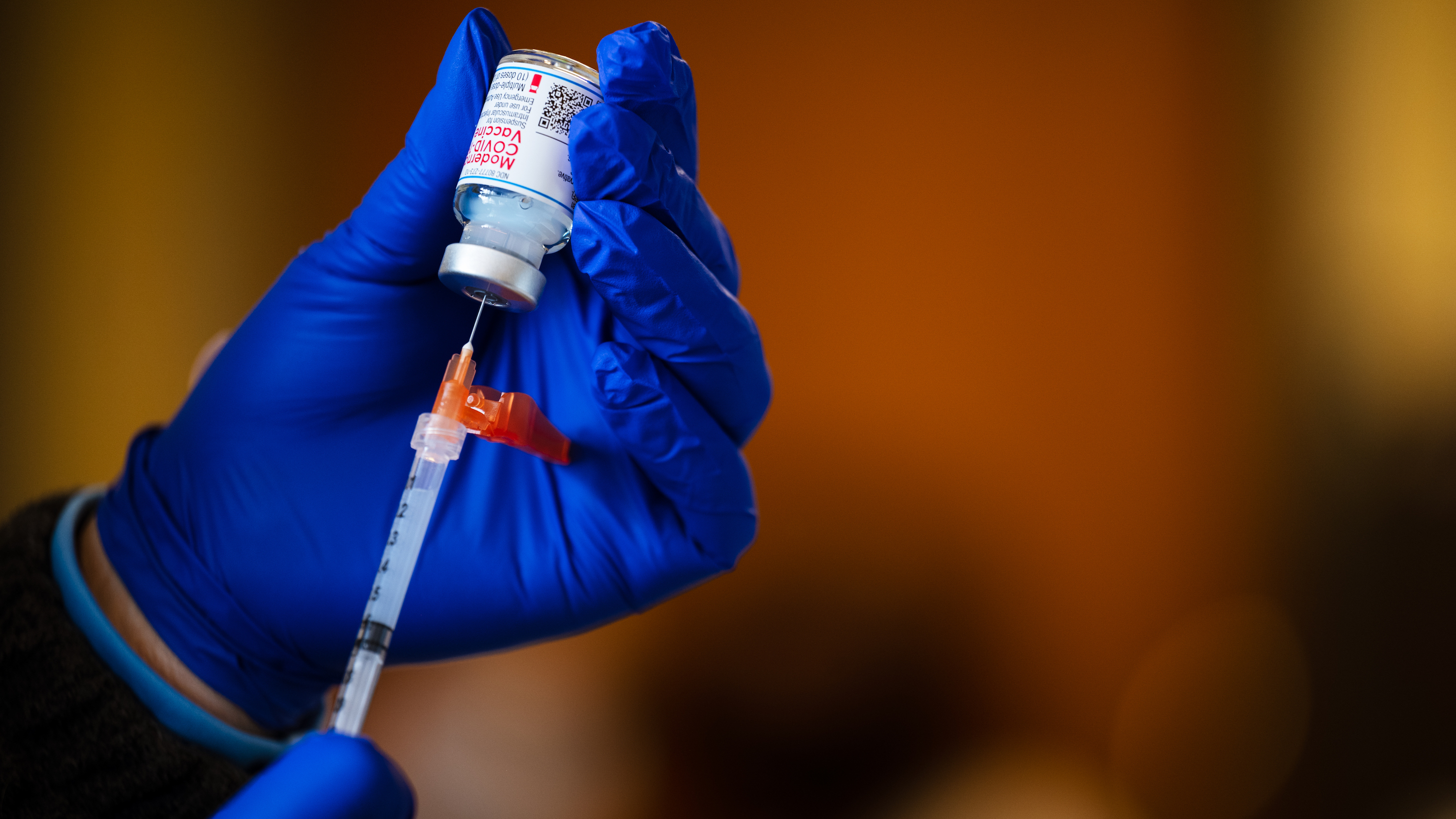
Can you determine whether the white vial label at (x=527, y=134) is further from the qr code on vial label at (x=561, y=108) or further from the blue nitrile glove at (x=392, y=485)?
the blue nitrile glove at (x=392, y=485)

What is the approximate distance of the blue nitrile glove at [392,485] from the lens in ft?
2.80

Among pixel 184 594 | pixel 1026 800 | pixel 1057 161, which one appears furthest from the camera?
pixel 1057 161

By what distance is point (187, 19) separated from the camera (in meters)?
1.68

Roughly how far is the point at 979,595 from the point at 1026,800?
1.15ft

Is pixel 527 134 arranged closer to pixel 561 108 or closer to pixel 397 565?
pixel 561 108

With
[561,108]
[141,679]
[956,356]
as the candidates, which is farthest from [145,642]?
[956,356]

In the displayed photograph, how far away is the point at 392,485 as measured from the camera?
0.93m

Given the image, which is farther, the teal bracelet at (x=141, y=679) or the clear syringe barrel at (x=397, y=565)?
the teal bracelet at (x=141, y=679)

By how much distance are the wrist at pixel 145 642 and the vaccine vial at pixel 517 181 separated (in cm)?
52

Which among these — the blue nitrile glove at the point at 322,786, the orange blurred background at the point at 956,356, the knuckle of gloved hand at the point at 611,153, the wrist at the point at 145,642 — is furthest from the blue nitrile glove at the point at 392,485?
the orange blurred background at the point at 956,356

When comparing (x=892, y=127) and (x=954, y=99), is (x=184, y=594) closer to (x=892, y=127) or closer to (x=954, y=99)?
(x=892, y=127)

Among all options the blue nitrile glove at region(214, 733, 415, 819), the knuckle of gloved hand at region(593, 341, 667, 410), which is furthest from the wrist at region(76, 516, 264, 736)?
the knuckle of gloved hand at region(593, 341, 667, 410)

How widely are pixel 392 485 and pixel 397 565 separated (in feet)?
0.77

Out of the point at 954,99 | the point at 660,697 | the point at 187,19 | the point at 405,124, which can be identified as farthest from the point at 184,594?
the point at 954,99
